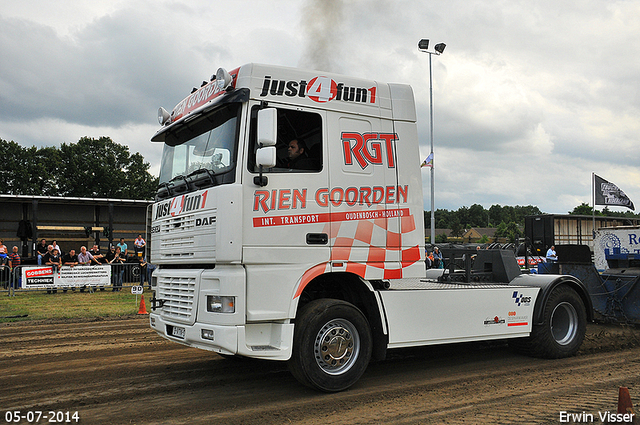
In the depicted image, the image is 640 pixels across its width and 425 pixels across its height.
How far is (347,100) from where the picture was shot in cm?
628

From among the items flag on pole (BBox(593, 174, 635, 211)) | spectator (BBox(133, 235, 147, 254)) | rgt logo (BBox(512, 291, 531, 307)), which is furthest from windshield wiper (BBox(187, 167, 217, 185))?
flag on pole (BBox(593, 174, 635, 211))

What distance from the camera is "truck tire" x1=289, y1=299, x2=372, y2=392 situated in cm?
555

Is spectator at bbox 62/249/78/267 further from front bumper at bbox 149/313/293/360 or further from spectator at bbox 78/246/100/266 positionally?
front bumper at bbox 149/313/293/360

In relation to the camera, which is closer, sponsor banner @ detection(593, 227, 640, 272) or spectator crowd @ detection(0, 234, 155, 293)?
sponsor banner @ detection(593, 227, 640, 272)

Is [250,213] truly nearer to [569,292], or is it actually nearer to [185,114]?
[185,114]

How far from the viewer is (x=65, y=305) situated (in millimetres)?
14227

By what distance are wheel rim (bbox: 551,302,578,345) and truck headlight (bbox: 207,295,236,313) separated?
17.2 feet

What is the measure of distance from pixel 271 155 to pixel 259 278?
1292 millimetres

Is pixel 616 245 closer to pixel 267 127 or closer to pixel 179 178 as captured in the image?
pixel 267 127

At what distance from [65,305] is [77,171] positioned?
4694cm

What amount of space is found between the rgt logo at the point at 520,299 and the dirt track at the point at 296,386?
873 mm

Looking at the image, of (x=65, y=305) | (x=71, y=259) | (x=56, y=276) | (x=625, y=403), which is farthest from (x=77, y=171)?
(x=625, y=403)

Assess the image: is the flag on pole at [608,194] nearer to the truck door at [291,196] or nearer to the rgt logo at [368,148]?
the rgt logo at [368,148]

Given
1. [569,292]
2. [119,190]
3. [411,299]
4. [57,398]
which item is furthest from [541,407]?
[119,190]
